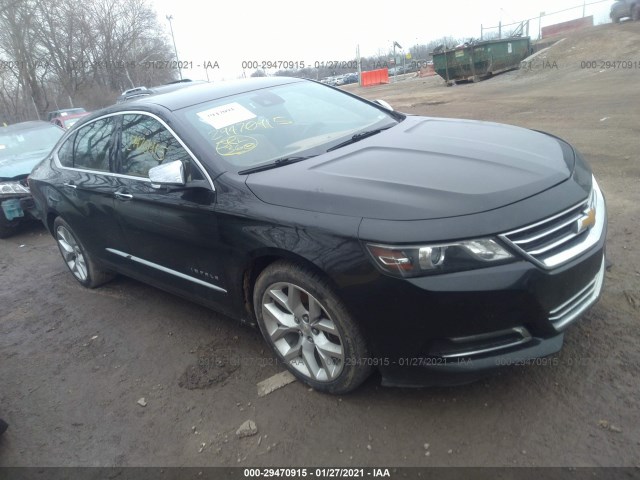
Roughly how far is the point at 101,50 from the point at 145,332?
4892 cm

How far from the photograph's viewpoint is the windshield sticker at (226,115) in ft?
10.7

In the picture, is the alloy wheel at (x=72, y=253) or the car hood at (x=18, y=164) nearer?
the alloy wheel at (x=72, y=253)

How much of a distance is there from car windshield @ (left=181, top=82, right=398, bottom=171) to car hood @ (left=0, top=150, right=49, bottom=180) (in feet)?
16.2

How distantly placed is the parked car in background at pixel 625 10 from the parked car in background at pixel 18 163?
27.1 metres

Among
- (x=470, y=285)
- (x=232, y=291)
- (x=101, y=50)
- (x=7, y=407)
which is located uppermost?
(x=101, y=50)

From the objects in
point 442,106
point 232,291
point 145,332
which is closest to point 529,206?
point 232,291

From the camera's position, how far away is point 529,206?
2.23m

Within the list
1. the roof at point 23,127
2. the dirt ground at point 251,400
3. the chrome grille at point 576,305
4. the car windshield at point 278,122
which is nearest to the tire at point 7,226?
the roof at point 23,127

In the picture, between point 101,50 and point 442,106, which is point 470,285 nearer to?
point 442,106

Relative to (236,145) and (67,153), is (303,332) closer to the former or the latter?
(236,145)

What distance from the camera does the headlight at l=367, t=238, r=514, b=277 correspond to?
2137mm

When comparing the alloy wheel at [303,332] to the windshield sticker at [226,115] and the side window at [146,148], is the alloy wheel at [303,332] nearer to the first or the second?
the side window at [146,148]

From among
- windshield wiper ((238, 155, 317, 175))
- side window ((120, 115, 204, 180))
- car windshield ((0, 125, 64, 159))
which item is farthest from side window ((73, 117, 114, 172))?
car windshield ((0, 125, 64, 159))

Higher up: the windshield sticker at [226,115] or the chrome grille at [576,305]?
the windshield sticker at [226,115]
